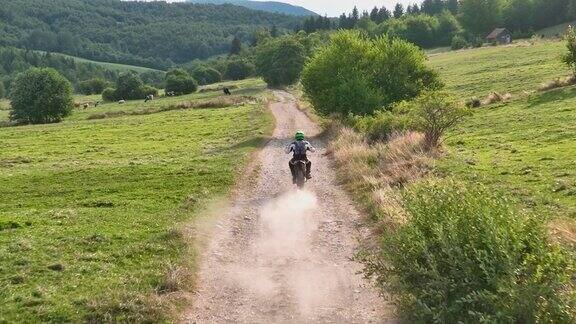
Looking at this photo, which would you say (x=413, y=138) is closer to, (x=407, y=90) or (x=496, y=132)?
(x=496, y=132)

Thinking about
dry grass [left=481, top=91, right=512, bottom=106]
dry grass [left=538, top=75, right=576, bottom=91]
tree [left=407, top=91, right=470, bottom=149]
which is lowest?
dry grass [left=481, top=91, right=512, bottom=106]

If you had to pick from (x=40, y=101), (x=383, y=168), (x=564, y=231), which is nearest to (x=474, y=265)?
(x=564, y=231)

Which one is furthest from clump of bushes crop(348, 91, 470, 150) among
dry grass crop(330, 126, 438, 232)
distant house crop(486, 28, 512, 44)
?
distant house crop(486, 28, 512, 44)

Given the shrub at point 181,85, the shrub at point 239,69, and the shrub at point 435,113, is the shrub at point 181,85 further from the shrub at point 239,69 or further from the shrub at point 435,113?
the shrub at point 435,113

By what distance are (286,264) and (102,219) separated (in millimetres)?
8101

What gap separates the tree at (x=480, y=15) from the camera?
14288 centimetres

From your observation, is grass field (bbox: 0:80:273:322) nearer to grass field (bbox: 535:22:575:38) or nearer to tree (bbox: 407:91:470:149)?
tree (bbox: 407:91:470:149)

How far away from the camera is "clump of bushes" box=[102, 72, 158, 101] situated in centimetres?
13100

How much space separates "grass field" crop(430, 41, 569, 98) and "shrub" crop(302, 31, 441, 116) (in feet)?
26.5

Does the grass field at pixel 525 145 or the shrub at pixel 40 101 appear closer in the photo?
the grass field at pixel 525 145

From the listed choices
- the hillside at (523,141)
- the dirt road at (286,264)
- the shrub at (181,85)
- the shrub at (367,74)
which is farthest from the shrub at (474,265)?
the shrub at (181,85)

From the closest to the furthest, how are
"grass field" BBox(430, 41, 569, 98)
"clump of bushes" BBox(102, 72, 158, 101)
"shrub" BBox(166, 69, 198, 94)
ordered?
"grass field" BBox(430, 41, 569, 98)
"shrub" BBox(166, 69, 198, 94)
"clump of bushes" BBox(102, 72, 158, 101)

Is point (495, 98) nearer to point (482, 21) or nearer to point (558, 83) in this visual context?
point (558, 83)

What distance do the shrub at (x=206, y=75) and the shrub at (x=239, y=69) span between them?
4.15 meters
